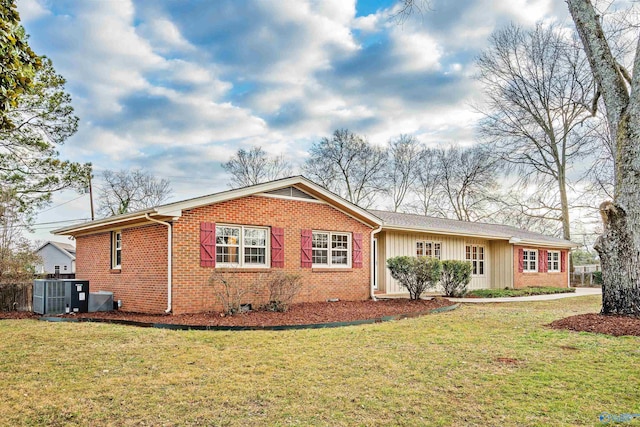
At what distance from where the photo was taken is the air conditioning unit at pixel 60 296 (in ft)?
38.1

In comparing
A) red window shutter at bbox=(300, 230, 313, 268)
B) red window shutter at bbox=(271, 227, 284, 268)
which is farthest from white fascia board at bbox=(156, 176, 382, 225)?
red window shutter at bbox=(300, 230, 313, 268)

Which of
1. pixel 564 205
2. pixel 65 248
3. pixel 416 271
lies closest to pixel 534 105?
pixel 564 205

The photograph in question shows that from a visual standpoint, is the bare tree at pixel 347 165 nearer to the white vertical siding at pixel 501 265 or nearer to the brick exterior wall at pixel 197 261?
the white vertical siding at pixel 501 265

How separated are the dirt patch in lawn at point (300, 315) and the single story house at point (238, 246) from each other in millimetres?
565

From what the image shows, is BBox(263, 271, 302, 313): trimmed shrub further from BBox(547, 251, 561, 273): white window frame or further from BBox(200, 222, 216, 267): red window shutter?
BBox(547, 251, 561, 273): white window frame

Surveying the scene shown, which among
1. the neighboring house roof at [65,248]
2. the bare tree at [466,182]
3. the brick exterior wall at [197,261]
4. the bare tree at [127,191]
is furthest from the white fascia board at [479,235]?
the neighboring house roof at [65,248]

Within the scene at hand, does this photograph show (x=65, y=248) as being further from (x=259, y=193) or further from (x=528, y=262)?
(x=528, y=262)

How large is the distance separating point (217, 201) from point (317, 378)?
6952mm

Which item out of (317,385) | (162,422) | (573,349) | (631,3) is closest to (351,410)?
(317,385)

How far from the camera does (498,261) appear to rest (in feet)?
70.8

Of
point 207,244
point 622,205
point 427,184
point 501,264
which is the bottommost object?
point 501,264

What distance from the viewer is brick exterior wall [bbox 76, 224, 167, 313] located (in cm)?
1088

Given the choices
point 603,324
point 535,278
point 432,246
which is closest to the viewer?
point 603,324

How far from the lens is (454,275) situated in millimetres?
16188
